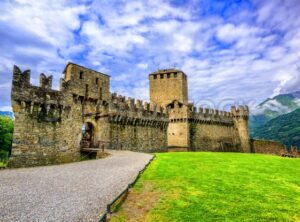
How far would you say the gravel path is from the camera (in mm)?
6453

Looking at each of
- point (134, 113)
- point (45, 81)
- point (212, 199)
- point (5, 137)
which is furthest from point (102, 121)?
point (5, 137)

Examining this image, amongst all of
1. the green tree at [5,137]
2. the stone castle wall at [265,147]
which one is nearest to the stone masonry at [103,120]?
the stone castle wall at [265,147]

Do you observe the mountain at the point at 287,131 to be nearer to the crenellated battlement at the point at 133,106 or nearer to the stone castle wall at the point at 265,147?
the stone castle wall at the point at 265,147

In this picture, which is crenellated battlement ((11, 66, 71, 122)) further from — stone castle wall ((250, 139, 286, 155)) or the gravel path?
stone castle wall ((250, 139, 286, 155))

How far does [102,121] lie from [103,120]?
0.52ft

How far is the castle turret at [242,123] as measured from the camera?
1827 inches

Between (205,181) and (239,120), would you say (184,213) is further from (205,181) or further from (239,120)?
(239,120)

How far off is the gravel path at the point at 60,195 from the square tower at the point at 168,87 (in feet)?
112

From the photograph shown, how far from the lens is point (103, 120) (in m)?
26.2

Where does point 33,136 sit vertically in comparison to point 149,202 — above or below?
above

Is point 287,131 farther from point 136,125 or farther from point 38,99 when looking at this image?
point 38,99

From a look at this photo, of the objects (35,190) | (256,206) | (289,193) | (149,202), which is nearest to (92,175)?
(35,190)

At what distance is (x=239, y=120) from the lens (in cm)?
4697

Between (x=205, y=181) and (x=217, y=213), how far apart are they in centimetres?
371
